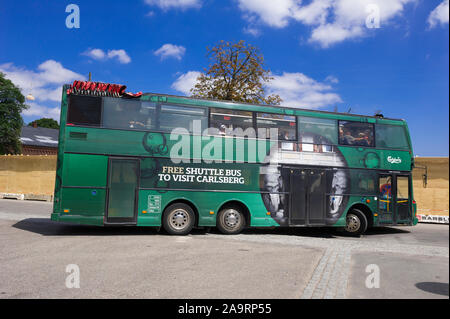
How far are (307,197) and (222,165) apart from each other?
3102 millimetres

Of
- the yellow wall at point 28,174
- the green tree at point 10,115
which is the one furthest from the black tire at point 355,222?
the green tree at point 10,115

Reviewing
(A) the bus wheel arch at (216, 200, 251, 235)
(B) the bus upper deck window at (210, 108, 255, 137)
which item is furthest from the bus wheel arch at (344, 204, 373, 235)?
(B) the bus upper deck window at (210, 108, 255, 137)

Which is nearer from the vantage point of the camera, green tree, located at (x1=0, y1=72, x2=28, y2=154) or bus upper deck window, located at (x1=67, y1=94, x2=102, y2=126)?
bus upper deck window, located at (x1=67, y1=94, x2=102, y2=126)

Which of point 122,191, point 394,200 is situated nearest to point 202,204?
point 122,191

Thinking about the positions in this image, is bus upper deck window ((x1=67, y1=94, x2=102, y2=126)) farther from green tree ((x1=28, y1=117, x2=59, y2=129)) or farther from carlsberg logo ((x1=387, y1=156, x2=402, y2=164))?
green tree ((x1=28, y1=117, x2=59, y2=129))

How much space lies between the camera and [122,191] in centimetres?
1027

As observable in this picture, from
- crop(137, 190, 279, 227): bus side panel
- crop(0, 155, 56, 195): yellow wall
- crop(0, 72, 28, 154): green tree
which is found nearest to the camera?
crop(137, 190, 279, 227): bus side panel

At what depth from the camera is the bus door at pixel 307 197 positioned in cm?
1166

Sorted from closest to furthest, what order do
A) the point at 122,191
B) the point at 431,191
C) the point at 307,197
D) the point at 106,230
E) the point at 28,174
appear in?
1. the point at 122,191
2. the point at 106,230
3. the point at 307,197
4. the point at 431,191
5. the point at 28,174

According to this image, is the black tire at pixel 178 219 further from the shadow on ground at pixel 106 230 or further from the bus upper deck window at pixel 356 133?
the bus upper deck window at pixel 356 133

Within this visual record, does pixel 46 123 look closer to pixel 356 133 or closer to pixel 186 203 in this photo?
pixel 186 203

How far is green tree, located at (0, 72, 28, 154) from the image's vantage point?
40719 millimetres

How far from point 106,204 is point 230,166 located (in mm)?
3870

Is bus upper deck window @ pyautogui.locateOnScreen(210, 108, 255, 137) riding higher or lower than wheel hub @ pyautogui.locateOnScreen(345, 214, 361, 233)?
higher
